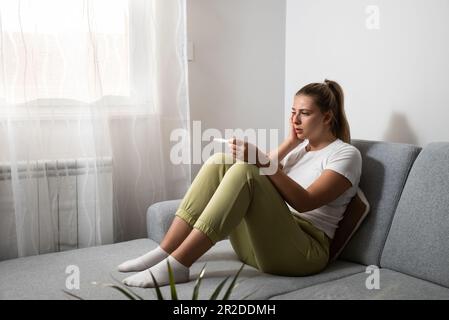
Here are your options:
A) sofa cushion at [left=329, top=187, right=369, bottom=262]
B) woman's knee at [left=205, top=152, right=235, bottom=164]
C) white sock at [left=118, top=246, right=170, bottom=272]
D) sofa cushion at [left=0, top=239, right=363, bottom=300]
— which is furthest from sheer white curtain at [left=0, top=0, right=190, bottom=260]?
sofa cushion at [left=329, top=187, right=369, bottom=262]

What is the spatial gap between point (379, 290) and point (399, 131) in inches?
34.5

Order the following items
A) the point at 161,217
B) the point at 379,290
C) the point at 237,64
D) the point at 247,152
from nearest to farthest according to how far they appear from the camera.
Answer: the point at 379,290, the point at 247,152, the point at 161,217, the point at 237,64

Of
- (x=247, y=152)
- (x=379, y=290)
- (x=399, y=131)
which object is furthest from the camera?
(x=399, y=131)

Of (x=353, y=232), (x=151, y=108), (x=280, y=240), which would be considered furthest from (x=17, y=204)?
(x=353, y=232)

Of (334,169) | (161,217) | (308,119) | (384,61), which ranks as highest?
(384,61)

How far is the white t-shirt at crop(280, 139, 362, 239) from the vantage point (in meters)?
1.91

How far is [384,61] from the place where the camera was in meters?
2.34

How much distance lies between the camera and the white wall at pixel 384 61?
6.95 feet

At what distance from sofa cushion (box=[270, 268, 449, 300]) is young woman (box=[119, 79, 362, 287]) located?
0.13 meters

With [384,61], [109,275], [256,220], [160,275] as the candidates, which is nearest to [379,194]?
[256,220]

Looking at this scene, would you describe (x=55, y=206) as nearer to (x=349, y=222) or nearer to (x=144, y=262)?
(x=144, y=262)

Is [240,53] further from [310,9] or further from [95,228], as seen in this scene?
[95,228]

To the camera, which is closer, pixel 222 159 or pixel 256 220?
pixel 256 220

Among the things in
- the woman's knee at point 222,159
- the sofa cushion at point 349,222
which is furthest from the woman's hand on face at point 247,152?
the sofa cushion at point 349,222
